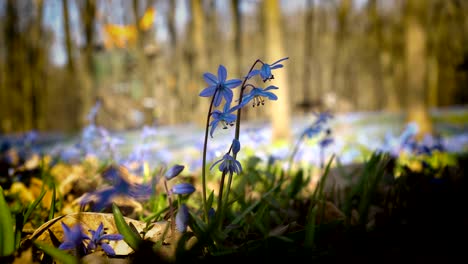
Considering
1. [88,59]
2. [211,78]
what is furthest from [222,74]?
[88,59]

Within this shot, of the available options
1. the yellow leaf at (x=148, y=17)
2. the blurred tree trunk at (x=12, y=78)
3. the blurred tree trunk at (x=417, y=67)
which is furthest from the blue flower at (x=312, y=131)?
the yellow leaf at (x=148, y=17)

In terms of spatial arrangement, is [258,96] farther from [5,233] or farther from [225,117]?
[5,233]

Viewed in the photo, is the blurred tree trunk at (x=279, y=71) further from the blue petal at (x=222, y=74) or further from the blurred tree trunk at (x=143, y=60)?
the blurred tree trunk at (x=143, y=60)

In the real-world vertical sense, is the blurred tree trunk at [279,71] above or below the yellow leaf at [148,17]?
below

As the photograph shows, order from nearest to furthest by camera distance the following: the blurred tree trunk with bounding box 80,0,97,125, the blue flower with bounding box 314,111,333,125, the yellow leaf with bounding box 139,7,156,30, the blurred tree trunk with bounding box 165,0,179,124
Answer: the blue flower with bounding box 314,111,333,125, the blurred tree trunk with bounding box 80,0,97,125, the yellow leaf with bounding box 139,7,156,30, the blurred tree trunk with bounding box 165,0,179,124

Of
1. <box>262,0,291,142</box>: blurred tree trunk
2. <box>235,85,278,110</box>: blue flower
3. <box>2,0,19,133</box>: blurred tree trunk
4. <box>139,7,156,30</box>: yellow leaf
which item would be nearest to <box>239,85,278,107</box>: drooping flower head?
<box>235,85,278,110</box>: blue flower

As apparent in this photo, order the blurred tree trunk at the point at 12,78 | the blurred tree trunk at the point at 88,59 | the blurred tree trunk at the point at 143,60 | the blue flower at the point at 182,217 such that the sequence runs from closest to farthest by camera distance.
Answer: the blue flower at the point at 182,217
the blurred tree trunk at the point at 88,59
the blurred tree trunk at the point at 143,60
the blurred tree trunk at the point at 12,78

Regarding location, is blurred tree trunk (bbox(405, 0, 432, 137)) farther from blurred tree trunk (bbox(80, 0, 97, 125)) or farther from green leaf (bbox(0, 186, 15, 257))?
blurred tree trunk (bbox(80, 0, 97, 125))
